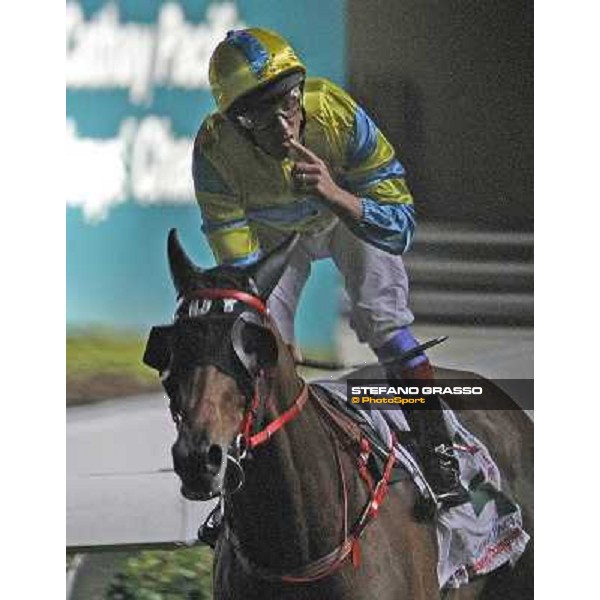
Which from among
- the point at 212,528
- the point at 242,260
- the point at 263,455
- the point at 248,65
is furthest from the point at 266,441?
the point at 248,65

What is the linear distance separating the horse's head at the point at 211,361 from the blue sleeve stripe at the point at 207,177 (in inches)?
15.3

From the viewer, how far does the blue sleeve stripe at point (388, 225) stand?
365cm

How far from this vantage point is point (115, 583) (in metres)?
3.66

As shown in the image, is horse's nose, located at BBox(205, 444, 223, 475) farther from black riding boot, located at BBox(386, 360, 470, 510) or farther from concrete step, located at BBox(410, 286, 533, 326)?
concrete step, located at BBox(410, 286, 533, 326)

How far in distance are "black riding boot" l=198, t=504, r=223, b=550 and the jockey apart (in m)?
0.54

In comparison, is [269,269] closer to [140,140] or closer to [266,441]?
[266,441]

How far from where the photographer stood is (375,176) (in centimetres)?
366

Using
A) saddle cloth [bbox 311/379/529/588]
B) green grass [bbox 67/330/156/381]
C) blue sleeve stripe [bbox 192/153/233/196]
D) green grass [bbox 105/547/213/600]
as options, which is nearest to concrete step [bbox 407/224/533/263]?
saddle cloth [bbox 311/379/529/588]

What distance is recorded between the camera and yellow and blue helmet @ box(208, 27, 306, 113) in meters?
3.52

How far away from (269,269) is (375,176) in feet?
1.70
